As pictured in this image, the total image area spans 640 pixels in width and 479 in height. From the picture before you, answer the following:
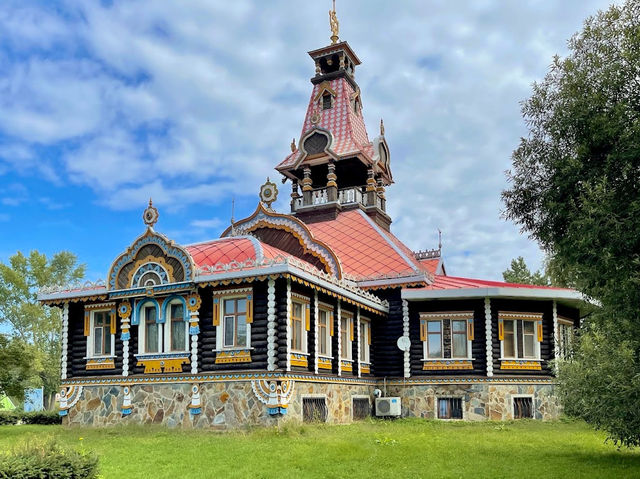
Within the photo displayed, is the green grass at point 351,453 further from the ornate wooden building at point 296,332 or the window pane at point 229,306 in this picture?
the window pane at point 229,306

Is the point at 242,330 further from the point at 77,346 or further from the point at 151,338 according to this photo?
the point at 77,346

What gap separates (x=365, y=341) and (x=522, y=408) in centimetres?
579

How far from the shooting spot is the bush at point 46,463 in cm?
881

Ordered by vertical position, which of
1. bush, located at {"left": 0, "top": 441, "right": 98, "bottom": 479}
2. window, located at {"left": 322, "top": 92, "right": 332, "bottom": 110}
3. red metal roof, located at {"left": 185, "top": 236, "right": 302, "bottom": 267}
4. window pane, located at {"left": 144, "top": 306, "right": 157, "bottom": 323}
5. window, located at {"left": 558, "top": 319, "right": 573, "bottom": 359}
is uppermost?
window, located at {"left": 322, "top": 92, "right": 332, "bottom": 110}

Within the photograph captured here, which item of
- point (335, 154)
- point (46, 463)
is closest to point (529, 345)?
point (335, 154)

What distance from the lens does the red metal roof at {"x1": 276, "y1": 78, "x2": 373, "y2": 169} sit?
31.4 metres

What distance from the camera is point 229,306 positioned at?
730 inches

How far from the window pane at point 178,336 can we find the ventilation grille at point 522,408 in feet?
37.7

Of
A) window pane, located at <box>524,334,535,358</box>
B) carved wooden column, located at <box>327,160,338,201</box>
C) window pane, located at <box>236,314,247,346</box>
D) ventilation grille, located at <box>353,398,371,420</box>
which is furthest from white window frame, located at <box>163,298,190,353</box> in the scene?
carved wooden column, located at <box>327,160,338,201</box>

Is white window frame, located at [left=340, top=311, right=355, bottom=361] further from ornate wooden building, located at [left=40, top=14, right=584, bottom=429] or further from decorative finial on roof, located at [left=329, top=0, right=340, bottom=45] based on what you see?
decorative finial on roof, located at [left=329, top=0, right=340, bottom=45]

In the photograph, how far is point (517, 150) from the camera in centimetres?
1416

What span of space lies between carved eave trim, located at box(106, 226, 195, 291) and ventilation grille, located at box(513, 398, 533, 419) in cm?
1211

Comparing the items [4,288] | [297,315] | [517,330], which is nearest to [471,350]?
[517,330]

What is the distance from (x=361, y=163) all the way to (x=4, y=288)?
2268 cm
